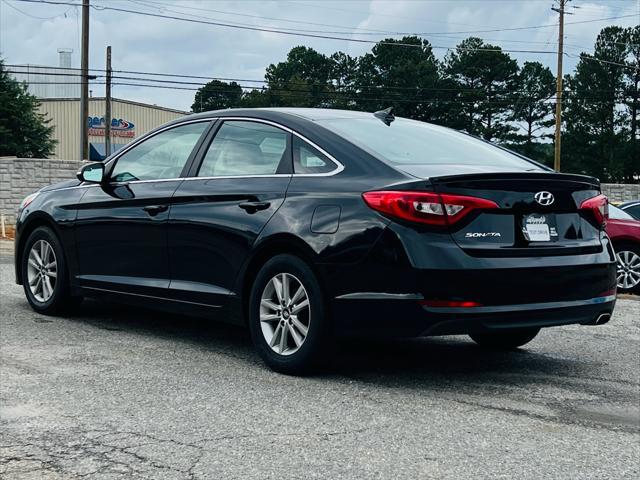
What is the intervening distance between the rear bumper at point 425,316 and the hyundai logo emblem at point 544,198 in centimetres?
58

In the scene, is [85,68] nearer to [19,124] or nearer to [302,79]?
[19,124]

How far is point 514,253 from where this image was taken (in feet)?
17.0

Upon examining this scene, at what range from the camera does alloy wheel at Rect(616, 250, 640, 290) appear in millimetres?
12523

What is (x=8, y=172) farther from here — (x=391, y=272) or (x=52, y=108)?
(x=52, y=108)

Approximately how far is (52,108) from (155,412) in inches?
2576

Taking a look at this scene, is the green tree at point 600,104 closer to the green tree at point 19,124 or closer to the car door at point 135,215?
the green tree at point 19,124

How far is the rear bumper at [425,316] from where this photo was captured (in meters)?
5.05

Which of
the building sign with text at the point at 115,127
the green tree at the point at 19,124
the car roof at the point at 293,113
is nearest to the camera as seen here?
the car roof at the point at 293,113

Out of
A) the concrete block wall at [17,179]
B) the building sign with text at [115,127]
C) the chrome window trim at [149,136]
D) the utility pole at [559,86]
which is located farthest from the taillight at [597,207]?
the building sign with text at [115,127]

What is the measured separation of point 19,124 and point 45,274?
43.3 metres

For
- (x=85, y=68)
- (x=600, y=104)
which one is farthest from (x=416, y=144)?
(x=600, y=104)

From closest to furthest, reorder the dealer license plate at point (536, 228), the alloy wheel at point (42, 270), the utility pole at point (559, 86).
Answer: the dealer license plate at point (536, 228)
the alloy wheel at point (42, 270)
the utility pole at point (559, 86)

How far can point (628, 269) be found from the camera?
12.6 metres

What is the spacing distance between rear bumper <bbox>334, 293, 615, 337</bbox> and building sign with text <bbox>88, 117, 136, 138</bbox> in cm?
6399
